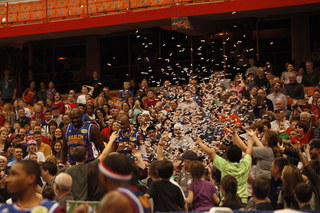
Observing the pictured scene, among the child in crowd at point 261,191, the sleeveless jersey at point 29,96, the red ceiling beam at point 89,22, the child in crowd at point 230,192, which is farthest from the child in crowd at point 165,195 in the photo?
the sleeveless jersey at point 29,96

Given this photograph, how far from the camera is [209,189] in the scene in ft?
17.8

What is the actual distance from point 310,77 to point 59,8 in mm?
10403

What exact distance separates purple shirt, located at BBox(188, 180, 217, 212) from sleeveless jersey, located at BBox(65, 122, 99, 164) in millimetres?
2077

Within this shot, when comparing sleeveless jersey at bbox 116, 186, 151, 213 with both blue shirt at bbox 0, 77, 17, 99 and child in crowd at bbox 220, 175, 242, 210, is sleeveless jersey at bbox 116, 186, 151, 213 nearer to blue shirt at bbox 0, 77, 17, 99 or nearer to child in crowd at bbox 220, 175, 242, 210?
child in crowd at bbox 220, 175, 242, 210

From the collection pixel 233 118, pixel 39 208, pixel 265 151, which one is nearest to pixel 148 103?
pixel 233 118

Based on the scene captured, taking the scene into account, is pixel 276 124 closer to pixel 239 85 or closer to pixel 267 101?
pixel 267 101

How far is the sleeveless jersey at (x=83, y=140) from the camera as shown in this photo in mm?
6832

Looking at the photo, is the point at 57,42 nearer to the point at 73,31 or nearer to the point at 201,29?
the point at 73,31

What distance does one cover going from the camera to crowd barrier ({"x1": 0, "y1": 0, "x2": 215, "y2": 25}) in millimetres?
16047

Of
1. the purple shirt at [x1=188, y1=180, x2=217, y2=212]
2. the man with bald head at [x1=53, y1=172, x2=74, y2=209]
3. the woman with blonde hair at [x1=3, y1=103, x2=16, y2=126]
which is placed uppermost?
the woman with blonde hair at [x1=3, y1=103, x2=16, y2=126]

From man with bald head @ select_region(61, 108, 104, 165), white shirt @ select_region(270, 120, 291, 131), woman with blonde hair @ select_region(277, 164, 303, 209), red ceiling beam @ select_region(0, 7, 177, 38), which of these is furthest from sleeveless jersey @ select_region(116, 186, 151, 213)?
red ceiling beam @ select_region(0, 7, 177, 38)

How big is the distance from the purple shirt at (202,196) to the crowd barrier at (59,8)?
1081cm

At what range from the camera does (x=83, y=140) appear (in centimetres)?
683

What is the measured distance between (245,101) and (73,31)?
9386 millimetres
